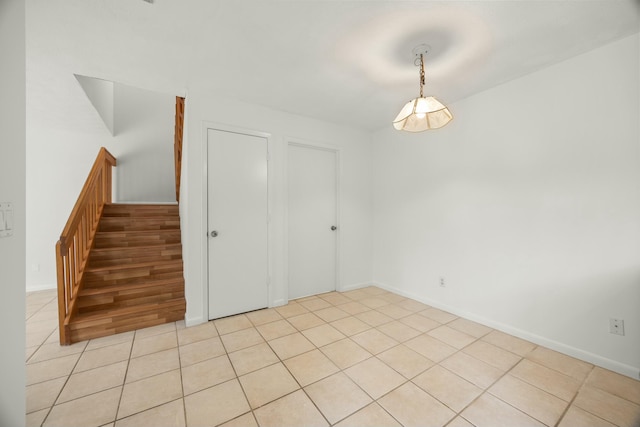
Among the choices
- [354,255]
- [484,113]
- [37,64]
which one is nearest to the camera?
[37,64]

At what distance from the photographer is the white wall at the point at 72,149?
2.97m

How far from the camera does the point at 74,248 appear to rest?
103 inches

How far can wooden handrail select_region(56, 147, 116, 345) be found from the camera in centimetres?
227

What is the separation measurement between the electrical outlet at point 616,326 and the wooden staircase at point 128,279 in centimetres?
388

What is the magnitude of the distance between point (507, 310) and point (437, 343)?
84 cm

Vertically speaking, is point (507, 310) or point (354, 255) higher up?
point (354, 255)

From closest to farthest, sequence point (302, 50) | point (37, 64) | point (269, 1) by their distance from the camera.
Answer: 1. point (269, 1)
2. point (302, 50)
3. point (37, 64)

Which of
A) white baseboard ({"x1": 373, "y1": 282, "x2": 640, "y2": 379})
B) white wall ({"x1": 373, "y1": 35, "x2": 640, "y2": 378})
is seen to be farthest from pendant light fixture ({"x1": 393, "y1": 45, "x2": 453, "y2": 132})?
white baseboard ({"x1": 373, "y1": 282, "x2": 640, "y2": 379})

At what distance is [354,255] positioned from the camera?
12.8ft

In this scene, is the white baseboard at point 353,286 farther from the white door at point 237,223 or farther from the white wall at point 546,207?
the white door at point 237,223

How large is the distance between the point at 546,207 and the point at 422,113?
153 cm

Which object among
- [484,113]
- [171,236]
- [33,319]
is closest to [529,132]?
[484,113]

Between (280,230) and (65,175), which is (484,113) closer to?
(280,230)

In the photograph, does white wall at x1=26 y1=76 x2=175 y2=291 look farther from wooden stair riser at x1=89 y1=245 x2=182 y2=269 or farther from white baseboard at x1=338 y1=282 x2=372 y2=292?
white baseboard at x1=338 y1=282 x2=372 y2=292
